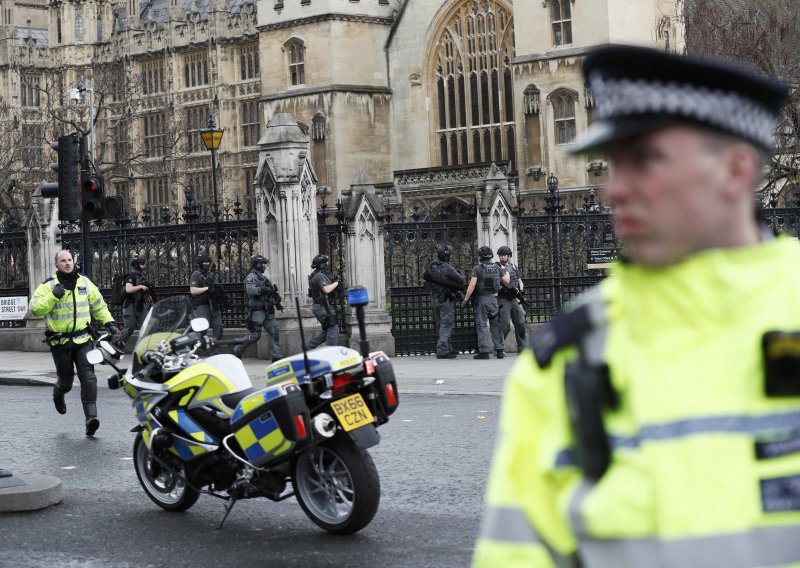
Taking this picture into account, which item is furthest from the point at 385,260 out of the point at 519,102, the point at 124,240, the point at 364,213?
the point at 519,102

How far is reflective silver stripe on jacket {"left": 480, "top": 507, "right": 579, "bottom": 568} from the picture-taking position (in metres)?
2.15

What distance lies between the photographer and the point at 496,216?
67.7ft

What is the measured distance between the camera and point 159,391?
7762mm

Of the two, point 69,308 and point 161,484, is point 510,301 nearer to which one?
point 69,308

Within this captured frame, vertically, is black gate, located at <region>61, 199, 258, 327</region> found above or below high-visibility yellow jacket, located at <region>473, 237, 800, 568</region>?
above

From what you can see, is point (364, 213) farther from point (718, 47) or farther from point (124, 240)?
point (718, 47)

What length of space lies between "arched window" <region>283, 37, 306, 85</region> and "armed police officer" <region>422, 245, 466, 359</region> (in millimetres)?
31177

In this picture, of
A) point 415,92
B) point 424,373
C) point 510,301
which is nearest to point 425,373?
point 424,373

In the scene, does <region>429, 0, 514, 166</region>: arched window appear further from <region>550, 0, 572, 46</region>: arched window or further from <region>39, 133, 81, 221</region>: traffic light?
<region>39, 133, 81, 221</region>: traffic light

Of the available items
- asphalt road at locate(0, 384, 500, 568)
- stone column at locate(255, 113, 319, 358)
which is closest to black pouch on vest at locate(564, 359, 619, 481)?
asphalt road at locate(0, 384, 500, 568)

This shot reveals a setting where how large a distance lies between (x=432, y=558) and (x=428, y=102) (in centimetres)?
4425

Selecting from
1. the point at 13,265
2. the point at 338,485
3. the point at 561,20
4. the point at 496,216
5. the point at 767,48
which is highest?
the point at 561,20

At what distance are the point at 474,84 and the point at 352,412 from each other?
142 feet

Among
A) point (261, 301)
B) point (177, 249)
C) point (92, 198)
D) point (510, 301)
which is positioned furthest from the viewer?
point (177, 249)
